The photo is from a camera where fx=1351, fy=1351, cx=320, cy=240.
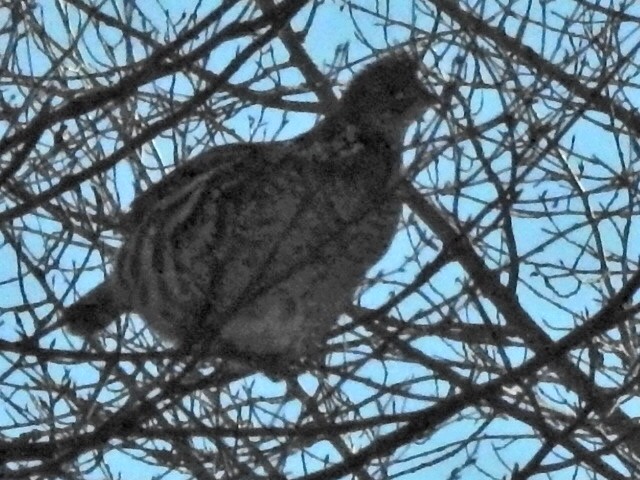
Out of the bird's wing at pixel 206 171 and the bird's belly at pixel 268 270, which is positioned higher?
the bird's wing at pixel 206 171

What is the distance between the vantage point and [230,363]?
13.8 feet

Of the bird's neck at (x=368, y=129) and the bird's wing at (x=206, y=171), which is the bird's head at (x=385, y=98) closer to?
the bird's neck at (x=368, y=129)

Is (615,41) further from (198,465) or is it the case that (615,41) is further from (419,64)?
(198,465)

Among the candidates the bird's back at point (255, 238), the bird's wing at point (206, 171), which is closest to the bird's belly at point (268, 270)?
the bird's back at point (255, 238)

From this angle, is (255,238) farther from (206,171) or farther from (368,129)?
(368,129)

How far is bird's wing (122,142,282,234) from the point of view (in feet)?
14.3

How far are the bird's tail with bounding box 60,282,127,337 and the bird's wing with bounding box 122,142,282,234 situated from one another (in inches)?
11.0

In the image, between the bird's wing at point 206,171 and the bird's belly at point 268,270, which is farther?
the bird's wing at point 206,171

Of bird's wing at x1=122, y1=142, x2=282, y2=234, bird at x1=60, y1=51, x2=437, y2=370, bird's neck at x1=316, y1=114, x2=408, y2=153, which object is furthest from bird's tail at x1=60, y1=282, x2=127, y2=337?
bird's neck at x1=316, y1=114, x2=408, y2=153

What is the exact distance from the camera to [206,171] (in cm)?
441

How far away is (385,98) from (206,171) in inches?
34.8

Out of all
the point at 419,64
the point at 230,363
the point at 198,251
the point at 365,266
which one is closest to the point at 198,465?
the point at 230,363

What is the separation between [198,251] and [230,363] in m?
0.38

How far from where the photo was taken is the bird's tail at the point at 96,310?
14.6ft
